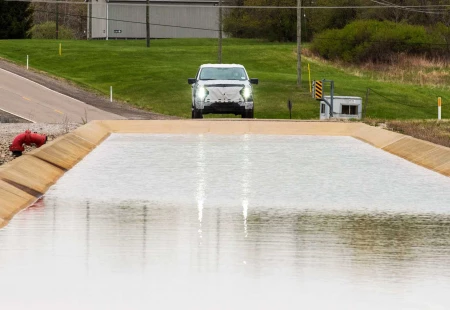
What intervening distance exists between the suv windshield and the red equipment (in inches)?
569

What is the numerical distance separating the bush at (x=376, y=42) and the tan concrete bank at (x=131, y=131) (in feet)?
209

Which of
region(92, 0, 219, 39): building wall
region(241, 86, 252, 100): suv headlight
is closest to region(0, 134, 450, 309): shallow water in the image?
region(241, 86, 252, 100): suv headlight

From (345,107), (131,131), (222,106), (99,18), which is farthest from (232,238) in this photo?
(99,18)

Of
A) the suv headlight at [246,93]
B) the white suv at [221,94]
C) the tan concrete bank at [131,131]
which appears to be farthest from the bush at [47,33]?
the tan concrete bank at [131,131]

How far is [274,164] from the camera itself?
804 inches

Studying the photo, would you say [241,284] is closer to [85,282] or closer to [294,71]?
[85,282]

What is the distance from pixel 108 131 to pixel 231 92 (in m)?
7.16

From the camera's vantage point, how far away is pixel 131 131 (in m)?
30.5

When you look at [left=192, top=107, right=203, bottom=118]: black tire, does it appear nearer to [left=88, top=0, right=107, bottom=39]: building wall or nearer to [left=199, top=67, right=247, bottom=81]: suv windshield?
[left=199, top=67, right=247, bottom=81]: suv windshield

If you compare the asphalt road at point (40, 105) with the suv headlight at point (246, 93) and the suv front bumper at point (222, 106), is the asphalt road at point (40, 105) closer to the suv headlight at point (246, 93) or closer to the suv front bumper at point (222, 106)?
the suv front bumper at point (222, 106)

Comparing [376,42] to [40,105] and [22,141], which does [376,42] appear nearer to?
[40,105]

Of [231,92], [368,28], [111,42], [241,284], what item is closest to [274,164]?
[241,284]

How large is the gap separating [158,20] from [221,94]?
85.6 meters

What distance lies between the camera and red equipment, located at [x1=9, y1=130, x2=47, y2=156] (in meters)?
22.2
